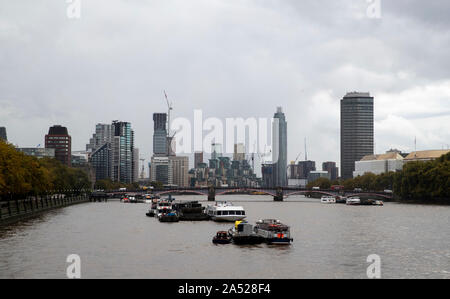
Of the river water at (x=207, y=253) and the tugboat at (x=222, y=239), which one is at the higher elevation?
the tugboat at (x=222, y=239)

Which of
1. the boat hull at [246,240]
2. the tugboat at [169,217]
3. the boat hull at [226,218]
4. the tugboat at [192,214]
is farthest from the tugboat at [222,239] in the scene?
the tugboat at [192,214]

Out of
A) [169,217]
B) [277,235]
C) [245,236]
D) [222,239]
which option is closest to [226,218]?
[169,217]

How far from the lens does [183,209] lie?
120 metres

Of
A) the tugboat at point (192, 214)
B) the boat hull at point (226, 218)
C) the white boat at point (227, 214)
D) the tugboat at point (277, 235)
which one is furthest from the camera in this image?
the tugboat at point (192, 214)

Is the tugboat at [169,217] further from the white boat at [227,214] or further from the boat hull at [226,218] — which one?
the white boat at [227,214]

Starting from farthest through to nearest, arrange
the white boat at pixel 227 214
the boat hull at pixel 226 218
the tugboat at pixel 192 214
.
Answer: the tugboat at pixel 192 214
the white boat at pixel 227 214
the boat hull at pixel 226 218

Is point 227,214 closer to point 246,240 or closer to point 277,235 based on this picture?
point 246,240

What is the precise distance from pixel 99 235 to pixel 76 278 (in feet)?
113

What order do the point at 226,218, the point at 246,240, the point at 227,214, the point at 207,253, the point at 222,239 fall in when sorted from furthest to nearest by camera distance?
the point at 227,214 → the point at 226,218 → the point at 222,239 → the point at 246,240 → the point at 207,253

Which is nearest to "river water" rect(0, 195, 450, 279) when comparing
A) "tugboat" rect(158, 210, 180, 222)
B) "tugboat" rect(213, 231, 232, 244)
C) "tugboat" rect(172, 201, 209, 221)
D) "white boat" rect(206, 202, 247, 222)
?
"tugboat" rect(213, 231, 232, 244)

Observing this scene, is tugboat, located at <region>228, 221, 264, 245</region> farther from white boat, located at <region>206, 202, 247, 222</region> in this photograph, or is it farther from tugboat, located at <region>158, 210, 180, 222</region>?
white boat, located at <region>206, 202, 247, 222</region>
